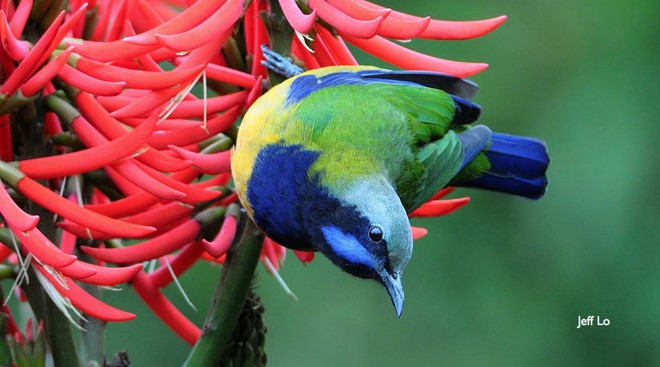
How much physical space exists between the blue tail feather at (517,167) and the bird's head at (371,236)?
1.75 ft

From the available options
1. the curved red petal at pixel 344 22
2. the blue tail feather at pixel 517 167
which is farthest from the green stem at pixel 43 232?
the blue tail feather at pixel 517 167

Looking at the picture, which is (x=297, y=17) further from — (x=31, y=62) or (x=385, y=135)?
(x=385, y=135)

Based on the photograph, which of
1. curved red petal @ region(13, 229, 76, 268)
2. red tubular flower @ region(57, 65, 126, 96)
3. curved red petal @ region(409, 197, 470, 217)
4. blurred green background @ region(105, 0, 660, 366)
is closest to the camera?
curved red petal @ region(13, 229, 76, 268)

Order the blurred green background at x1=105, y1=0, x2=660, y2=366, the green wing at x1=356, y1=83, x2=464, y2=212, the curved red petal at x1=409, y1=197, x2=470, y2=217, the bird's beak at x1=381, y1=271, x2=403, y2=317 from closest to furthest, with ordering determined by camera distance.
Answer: the bird's beak at x1=381, y1=271, x2=403, y2=317, the curved red petal at x1=409, y1=197, x2=470, y2=217, the green wing at x1=356, y1=83, x2=464, y2=212, the blurred green background at x1=105, y1=0, x2=660, y2=366

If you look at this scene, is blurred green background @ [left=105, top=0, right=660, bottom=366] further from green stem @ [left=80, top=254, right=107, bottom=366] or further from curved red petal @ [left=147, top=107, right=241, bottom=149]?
curved red petal @ [left=147, top=107, right=241, bottom=149]

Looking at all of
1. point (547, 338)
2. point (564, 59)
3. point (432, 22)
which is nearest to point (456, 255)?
point (547, 338)

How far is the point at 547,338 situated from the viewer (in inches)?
138

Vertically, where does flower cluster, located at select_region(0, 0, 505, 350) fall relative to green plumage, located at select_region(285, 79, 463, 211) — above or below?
above

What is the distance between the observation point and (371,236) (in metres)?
1.85

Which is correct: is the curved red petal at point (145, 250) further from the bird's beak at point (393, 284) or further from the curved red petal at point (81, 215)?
the bird's beak at point (393, 284)

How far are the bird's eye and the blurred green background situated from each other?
158cm

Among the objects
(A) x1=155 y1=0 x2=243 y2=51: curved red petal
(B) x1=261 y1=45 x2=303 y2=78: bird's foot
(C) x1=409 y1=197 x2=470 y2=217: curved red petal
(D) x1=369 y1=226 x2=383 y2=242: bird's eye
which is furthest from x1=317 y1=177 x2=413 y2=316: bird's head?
(A) x1=155 y1=0 x2=243 y2=51: curved red petal

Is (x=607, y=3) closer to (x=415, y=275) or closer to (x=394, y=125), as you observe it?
(x=415, y=275)

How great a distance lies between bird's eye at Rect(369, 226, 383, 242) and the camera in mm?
1839
